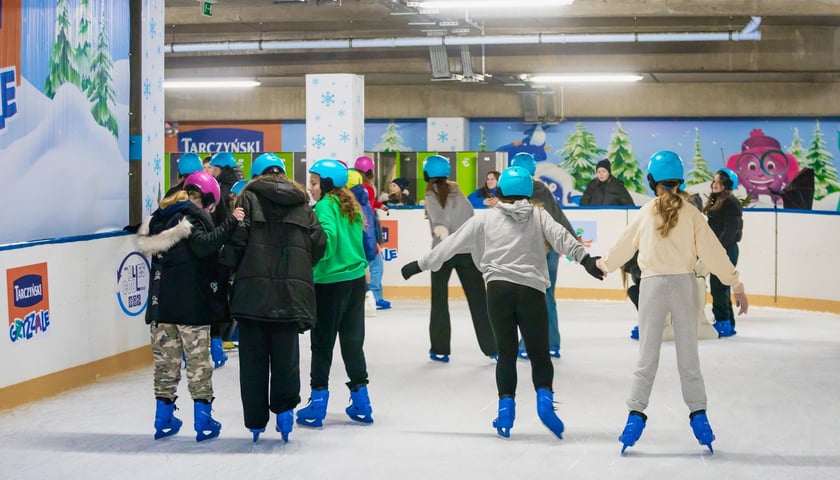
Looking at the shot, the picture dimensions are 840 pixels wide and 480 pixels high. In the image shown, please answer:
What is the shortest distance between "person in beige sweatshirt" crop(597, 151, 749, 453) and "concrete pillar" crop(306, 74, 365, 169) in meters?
7.85

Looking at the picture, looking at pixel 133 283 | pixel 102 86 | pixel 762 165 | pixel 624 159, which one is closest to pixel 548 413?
pixel 133 283

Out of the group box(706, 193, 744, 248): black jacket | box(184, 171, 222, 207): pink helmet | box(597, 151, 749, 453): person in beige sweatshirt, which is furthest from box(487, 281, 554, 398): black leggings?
box(706, 193, 744, 248): black jacket

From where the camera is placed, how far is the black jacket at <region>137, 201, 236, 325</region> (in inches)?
210

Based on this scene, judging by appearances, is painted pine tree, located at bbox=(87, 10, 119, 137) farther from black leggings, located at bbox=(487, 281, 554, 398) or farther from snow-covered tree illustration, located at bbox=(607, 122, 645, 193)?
snow-covered tree illustration, located at bbox=(607, 122, 645, 193)

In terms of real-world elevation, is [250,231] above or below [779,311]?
above

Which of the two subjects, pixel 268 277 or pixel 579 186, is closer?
pixel 268 277

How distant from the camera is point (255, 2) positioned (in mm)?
13977

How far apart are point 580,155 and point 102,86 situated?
48.9 feet

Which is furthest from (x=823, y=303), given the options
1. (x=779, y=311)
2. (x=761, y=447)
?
(x=761, y=447)

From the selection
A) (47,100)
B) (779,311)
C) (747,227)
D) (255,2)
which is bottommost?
(779,311)

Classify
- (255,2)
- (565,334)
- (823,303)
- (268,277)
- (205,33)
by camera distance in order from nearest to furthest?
(268,277) → (565,334) → (823,303) → (255,2) → (205,33)

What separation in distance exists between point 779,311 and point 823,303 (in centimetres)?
46

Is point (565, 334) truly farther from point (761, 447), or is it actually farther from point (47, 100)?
point (47, 100)

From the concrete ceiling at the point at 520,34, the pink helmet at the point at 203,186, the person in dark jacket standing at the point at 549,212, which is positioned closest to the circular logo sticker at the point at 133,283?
the pink helmet at the point at 203,186
